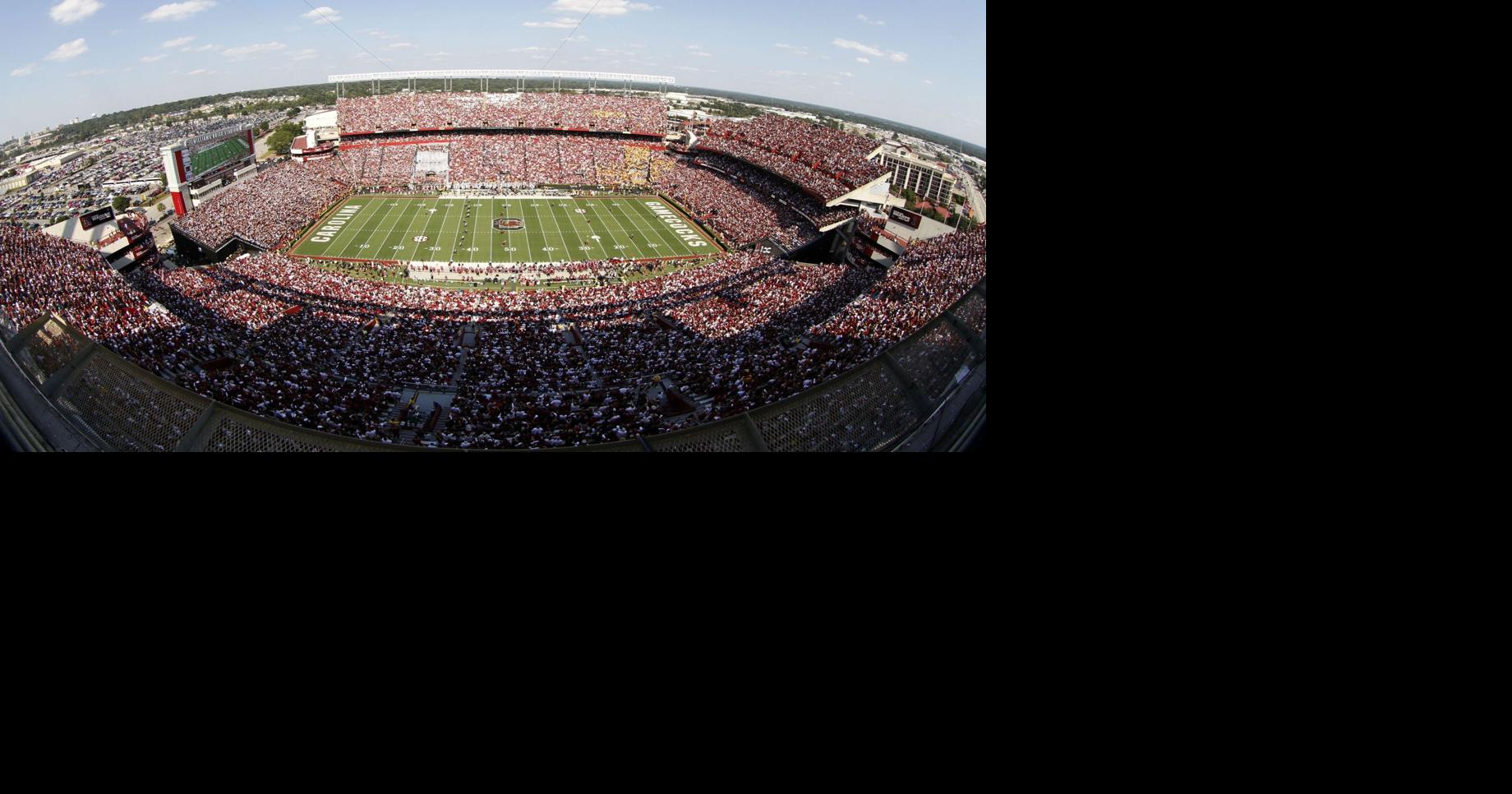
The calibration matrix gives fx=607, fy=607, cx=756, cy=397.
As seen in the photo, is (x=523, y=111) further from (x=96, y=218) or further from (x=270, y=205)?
(x=96, y=218)

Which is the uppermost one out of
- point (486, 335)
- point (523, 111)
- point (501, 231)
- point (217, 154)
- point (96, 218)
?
point (523, 111)

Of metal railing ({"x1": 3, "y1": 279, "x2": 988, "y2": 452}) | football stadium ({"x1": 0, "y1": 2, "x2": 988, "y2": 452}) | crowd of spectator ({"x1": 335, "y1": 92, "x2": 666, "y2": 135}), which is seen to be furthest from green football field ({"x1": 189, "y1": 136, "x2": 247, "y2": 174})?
metal railing ({"x1": 3, "y1": 279, "x2": 988, "y2": 452})

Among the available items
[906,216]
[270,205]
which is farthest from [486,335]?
[270,205]

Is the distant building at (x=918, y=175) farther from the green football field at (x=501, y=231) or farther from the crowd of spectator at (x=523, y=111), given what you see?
the crowd of spectator at (x=523, y=111)

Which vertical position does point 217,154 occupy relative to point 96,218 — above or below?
above

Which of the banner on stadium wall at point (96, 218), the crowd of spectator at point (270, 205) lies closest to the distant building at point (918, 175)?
the banner on stadium wall at point (96, 218)

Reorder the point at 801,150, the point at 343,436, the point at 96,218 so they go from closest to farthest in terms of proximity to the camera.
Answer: the point at 343,436 → the point at 96,218 → the point at 801,150

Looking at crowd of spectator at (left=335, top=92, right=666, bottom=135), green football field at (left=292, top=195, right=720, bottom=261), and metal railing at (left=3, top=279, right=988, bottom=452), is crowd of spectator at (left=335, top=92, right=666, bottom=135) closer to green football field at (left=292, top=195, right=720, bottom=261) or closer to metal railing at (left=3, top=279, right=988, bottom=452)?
green football field at (left=292, top=195, right=720, bottom=261)
